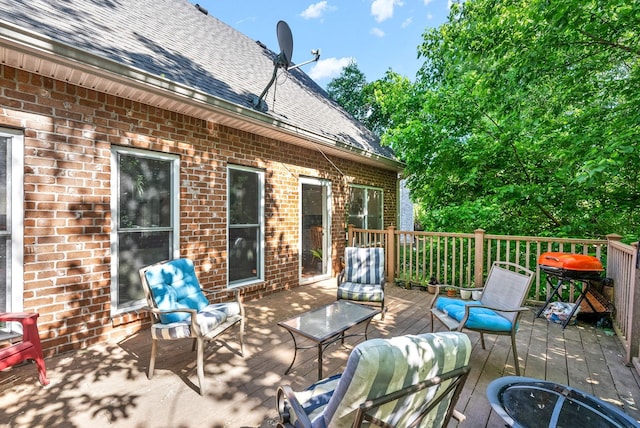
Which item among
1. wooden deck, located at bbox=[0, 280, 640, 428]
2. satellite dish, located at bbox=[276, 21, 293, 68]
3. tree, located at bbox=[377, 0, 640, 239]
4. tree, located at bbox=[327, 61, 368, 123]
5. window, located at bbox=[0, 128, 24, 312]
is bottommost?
wooden deck, located at bbox=[0, 280, 640, 428]

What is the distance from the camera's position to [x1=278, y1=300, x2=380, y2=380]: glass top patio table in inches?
99.7

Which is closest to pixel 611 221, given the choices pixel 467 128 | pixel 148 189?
pixel 467 128

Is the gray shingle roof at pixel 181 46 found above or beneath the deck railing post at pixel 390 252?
above

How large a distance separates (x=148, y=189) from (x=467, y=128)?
6.21 metres

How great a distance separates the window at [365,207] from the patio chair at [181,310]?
182 inches

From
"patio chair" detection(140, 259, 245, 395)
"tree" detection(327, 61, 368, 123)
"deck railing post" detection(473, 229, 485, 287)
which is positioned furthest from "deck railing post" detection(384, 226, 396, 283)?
"tree" detection(327, 61, 368, 123)

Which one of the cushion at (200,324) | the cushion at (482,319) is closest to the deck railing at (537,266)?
the cushion at (482,319)

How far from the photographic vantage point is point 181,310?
8.43 feet

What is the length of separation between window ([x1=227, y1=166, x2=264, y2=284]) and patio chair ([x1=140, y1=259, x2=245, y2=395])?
159cm

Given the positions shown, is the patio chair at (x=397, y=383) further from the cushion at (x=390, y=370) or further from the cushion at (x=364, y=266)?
the cushion at (x=364, y=266)

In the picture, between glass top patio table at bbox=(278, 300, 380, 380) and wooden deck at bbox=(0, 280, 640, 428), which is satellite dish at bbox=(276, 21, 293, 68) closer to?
glass top patio table at bbox=(278, 300, 380, 380)

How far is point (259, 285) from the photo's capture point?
5.15m

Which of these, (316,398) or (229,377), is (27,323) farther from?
(316,398)

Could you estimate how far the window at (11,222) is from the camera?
2.81m
